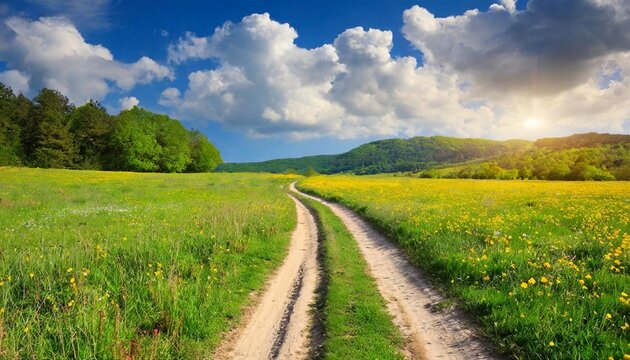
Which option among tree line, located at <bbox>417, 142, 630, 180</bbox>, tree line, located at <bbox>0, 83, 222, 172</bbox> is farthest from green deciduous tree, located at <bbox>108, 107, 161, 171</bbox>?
tree line, located at <bbox>417, 142, 630, 180</bbox>

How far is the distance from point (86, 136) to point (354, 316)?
3668 inches

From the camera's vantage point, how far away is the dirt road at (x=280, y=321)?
671 cm

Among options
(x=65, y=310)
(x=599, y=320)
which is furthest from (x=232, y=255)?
(x=599, y=320)

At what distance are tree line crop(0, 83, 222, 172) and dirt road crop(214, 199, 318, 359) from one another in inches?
3073

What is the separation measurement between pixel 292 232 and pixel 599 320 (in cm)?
1316

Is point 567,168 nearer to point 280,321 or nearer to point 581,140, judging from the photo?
point 280,321

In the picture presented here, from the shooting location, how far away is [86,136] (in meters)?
82.3

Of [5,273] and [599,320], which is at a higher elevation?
[5,273]

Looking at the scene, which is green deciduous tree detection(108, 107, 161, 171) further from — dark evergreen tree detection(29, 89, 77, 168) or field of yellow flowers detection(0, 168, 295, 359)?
field of yellow flowers detection(0, 168, 295, 359)

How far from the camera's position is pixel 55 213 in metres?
20.5

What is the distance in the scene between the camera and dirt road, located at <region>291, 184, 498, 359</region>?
669 cm

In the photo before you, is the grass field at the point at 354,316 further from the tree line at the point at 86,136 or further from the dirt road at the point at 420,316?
the tree line at the point at 86,136

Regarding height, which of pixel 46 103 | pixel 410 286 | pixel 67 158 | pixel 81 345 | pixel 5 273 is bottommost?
pixel 410 286

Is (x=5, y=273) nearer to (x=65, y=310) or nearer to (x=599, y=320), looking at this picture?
(x=65, y=310)
